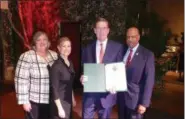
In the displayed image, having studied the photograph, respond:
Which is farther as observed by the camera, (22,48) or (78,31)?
(22,48)

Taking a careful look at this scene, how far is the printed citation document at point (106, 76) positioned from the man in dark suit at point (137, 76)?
0.32 ft

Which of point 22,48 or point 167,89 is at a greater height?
point 22,48

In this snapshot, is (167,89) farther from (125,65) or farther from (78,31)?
(125,65)

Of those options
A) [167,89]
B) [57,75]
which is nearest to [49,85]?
[57,75]

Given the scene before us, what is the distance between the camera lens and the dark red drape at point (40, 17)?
601 centimetres

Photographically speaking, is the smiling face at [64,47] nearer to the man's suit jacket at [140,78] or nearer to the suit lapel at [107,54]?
the suit lapel at [107,54]

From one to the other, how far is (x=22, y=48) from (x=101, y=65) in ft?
12.5

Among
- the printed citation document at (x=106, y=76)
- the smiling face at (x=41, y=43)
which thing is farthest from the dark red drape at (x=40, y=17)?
the printed citation document at (x=106, y=76)

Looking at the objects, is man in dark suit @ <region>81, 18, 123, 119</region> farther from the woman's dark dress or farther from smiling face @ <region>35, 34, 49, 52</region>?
smiling face @ <region>35, 34, 49, 52</region>

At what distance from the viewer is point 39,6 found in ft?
19.9

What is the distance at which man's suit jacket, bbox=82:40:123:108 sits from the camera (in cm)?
295

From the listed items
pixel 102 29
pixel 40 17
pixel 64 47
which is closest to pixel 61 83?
pixel 64 47

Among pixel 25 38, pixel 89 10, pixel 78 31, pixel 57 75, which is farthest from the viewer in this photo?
pixel 25 38

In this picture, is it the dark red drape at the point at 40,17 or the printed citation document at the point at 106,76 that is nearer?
the printed citation document at the point at 106,76
